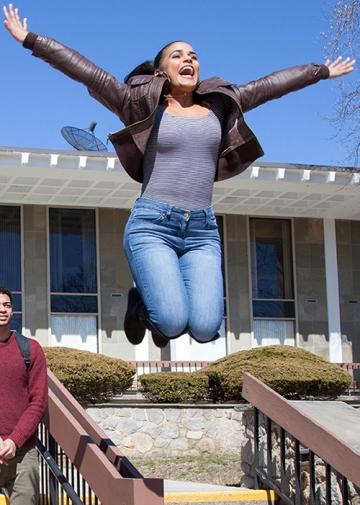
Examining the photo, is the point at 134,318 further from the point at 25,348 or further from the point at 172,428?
the point at 172,428

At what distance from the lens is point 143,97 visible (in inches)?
192

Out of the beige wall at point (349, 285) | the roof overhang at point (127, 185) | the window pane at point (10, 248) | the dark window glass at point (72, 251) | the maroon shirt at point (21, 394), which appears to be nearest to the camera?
the maroon shirt at point (21, 394)

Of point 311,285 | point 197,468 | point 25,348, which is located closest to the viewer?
point 25,348

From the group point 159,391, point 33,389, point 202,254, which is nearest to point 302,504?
point 33,389

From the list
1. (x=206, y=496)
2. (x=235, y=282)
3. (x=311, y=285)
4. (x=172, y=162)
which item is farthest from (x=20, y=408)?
(x=311, y=285)

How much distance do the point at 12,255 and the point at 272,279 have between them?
571 cm

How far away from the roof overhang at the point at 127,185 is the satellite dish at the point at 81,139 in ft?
3.63

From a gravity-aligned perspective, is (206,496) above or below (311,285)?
below

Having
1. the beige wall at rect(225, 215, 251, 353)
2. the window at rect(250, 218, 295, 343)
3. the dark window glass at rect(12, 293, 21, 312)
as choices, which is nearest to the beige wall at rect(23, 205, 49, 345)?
the dark window glass at rect(12, 293, 21, 312)

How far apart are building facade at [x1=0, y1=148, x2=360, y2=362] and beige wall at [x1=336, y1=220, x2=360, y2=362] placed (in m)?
0.02

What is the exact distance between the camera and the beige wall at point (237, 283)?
20.9 metres

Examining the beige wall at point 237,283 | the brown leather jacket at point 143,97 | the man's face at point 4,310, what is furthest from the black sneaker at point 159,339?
the beige wall at point 237,283

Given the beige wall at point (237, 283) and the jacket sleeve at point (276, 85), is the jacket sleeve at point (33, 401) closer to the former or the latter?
the jacket sleeve at point (276, 85)

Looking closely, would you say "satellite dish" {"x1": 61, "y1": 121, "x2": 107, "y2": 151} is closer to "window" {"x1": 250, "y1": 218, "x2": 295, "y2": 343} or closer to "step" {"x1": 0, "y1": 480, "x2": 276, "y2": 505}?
"window" {"x1": 250, "y1": 218, "x2": 295, "y2": 343}
